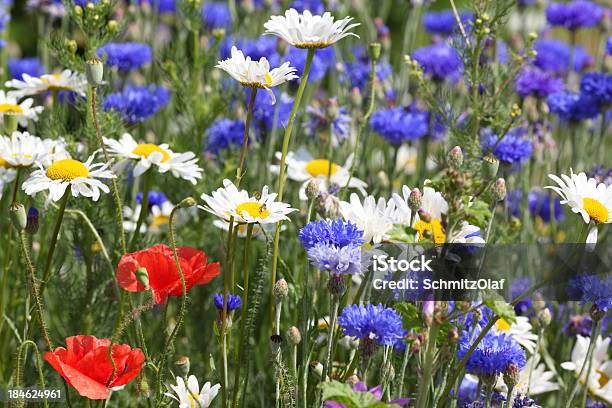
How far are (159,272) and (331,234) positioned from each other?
28 centimetres

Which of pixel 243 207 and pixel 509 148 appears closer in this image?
pixel 243 207

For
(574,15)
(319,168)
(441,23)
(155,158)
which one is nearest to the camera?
(155,158)

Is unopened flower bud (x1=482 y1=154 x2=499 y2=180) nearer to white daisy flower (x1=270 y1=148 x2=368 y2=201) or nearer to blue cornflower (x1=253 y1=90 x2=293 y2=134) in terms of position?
white daisy flower (x1=270 y1=148 x2=368 y2=201)

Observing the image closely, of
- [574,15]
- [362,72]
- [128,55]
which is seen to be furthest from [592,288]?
[574,15]

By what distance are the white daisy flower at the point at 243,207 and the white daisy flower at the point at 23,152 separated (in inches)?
14.0

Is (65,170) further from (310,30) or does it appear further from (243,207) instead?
(310,30)

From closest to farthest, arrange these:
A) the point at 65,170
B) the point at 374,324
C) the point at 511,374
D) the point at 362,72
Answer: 1. the point at 374,324
2. the point at 511,374
3. the point at 65,170
4. the point at 362,72

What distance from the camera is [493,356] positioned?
1226 mm

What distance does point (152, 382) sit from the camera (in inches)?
60.7

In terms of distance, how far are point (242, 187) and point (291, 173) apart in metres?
0.25

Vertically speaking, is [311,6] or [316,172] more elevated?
[311,6]

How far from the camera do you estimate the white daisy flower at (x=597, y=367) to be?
159cm

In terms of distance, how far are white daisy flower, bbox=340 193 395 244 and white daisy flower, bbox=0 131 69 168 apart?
49cm

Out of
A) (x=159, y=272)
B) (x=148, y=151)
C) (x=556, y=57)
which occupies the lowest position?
(x=159, y=272)
